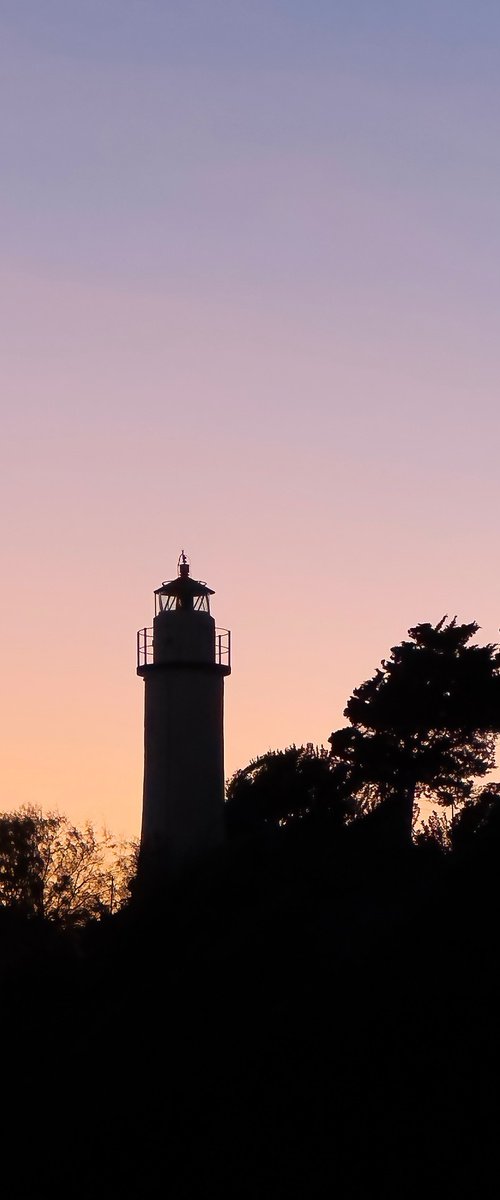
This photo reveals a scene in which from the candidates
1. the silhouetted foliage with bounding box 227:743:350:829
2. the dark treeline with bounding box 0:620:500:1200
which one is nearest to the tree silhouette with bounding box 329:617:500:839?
the silhouetted foliage with bounding box 227:743:350:829

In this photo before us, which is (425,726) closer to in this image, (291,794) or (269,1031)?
(291,794)

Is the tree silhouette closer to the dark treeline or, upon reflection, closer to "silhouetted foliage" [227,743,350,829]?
"silhouetted foliage" [227,743,350,829]

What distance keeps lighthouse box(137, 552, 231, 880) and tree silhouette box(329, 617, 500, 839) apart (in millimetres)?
13541

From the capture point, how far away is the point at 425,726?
238 feet

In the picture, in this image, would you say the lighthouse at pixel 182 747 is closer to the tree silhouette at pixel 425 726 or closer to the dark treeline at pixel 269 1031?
the dark treeline at pixel 269 1031

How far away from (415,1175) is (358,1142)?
1908 mm

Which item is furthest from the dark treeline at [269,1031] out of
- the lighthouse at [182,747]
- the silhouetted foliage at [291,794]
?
the silhouetted foliage at [291,794]

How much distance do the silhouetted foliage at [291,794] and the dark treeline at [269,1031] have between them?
32.7 feet

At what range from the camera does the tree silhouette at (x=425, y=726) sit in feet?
236

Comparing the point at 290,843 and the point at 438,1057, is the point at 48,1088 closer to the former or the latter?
the point at 438,1057

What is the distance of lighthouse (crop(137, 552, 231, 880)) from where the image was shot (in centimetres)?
5878

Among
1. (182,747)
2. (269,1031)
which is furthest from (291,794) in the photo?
(269,1031)

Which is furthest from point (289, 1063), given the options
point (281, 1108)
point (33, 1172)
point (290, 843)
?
point (290, 843)

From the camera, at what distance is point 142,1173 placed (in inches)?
1597
